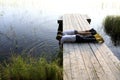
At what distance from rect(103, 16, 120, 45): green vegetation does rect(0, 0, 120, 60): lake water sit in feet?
0.85

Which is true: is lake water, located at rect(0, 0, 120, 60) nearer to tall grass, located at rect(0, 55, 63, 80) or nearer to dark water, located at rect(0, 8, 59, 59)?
dark water, located at rect(0, 8, 59, 59)

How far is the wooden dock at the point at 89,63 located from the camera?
15.4ft

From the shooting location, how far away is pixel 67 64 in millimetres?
5219

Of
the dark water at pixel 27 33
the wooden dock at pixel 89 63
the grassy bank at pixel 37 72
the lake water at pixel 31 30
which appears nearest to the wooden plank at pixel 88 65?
the wooden dock at pixel 89 63

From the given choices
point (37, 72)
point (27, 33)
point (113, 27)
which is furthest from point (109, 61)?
point (113, 27)

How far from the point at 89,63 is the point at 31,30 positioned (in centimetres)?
517

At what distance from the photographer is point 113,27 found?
436 inches

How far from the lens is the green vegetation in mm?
10431

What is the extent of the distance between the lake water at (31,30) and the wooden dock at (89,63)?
0.96 metres

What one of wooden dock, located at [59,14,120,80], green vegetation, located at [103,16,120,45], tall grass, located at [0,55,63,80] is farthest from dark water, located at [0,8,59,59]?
green vegetation, located at [103,16,120,45]

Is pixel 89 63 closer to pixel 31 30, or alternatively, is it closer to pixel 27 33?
pixel 27 33

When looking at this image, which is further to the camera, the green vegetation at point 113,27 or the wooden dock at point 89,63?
the green vegetation at point 113,27

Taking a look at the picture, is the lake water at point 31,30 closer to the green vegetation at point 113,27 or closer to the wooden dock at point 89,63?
the green vegetation at point 113,27

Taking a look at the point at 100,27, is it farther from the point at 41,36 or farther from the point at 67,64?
the point at 67,64
